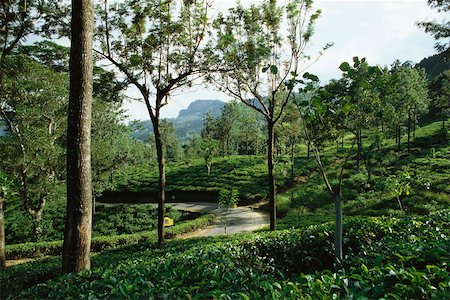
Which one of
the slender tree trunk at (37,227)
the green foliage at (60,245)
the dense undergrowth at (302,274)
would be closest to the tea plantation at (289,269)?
the dense undergrowth at (302,274)

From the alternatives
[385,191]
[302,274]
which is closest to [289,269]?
[302,274]

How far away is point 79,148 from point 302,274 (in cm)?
354

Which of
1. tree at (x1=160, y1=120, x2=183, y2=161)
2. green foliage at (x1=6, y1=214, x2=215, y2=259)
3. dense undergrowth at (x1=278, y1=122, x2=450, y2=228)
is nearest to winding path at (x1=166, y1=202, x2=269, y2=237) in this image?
dense undergrowth at (x1=278, y1=122, x2=450, y2=228)

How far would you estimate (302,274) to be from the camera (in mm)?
2768

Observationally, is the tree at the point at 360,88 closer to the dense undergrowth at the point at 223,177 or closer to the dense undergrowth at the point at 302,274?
the dense undergrowth at the point at 302,274

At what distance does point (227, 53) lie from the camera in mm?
11070

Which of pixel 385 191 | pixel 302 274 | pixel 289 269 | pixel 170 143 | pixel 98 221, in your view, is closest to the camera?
pixel 302 274

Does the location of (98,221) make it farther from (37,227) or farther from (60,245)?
(60,245)

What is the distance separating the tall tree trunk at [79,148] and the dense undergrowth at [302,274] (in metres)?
0.78

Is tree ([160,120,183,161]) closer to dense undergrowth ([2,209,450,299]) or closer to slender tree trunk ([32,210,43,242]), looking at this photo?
slender tree trunk ([32,210,43,242])

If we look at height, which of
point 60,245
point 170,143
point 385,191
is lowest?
point 60,245

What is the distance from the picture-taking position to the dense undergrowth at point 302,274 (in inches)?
99.5

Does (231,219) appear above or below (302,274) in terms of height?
below

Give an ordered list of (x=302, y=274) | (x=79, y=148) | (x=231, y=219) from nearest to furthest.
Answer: (x=302, y=274) < (x=79, y=148) < (x=231, y=219)
